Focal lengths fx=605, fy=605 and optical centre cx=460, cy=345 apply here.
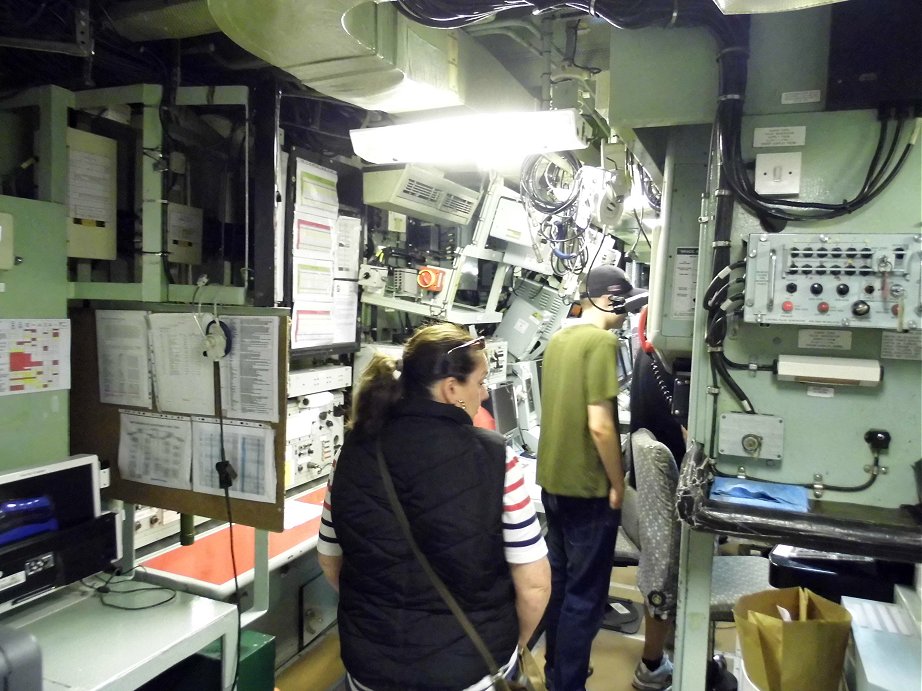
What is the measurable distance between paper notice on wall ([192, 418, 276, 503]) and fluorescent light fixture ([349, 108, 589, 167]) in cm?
120

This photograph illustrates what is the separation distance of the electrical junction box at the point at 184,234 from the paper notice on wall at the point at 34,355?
0.48m

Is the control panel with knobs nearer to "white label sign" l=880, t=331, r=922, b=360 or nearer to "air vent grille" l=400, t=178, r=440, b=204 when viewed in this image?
"white label sign" l=880, t=331, r=922, b=360

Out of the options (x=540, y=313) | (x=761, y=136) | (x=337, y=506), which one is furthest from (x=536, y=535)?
(x=540, y=313)

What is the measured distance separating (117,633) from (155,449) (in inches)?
25.0

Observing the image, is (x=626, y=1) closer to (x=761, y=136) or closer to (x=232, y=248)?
(x=761, y=136)

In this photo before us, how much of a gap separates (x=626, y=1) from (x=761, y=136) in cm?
53

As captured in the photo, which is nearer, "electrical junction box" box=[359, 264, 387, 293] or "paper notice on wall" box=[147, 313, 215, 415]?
"paper notice on wall" box=[147, 313, 215, 415]

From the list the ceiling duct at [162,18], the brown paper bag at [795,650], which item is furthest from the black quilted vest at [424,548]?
the ceiling duct at [162,18]

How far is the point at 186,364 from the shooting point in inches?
83.0

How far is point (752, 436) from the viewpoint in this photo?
175 centimetres

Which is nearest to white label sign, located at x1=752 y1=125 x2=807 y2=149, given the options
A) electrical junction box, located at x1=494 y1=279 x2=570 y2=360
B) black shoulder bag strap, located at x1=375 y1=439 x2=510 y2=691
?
black shoulder bag strap, located at x1=375 y1=439 x2=510 y2=691

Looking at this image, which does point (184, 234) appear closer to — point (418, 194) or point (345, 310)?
point (345, 310)

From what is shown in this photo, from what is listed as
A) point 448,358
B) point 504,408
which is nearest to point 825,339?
point 448,358

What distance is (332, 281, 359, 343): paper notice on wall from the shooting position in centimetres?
315
